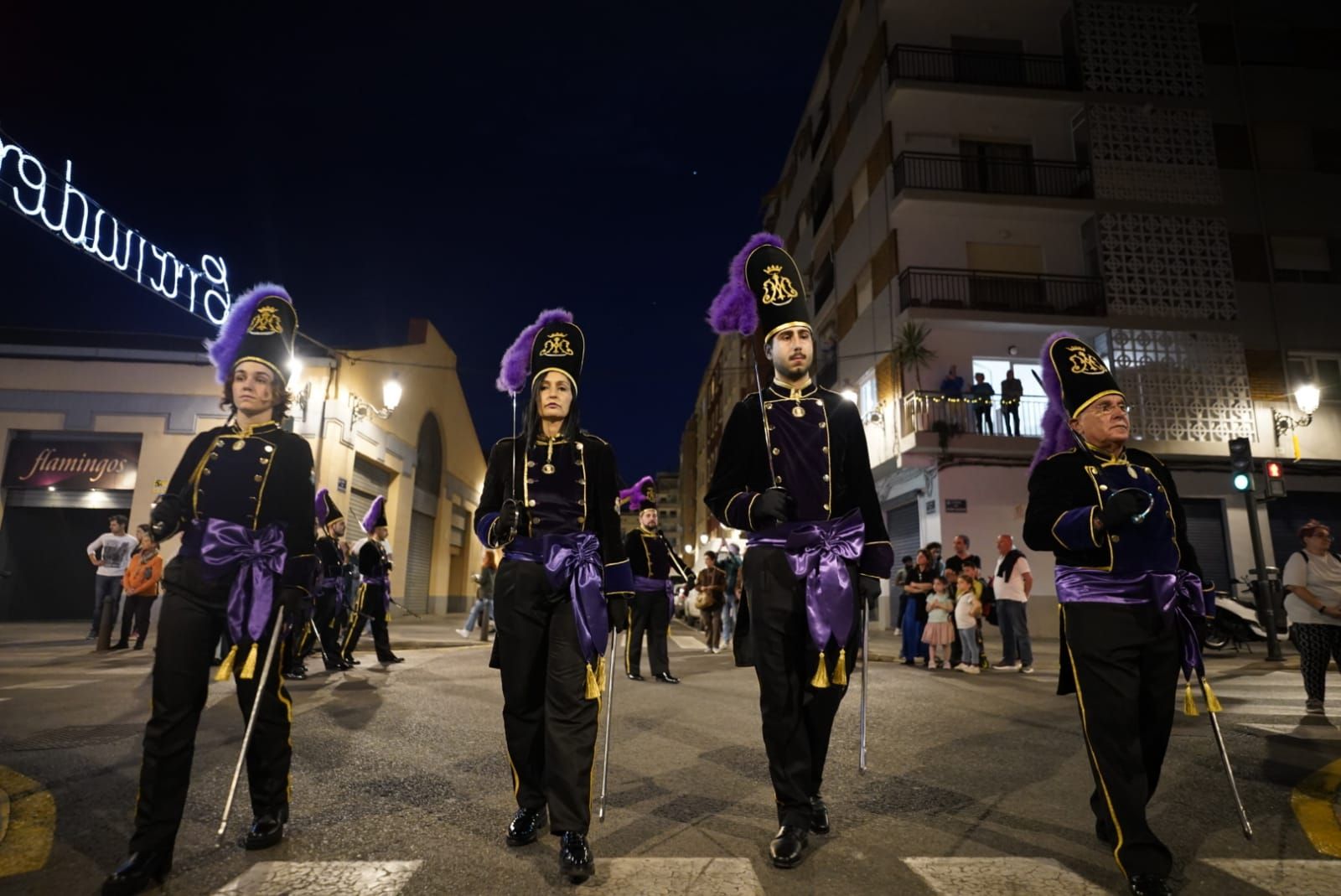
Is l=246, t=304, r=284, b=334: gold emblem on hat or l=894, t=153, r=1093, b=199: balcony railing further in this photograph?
l=894, t=153, r=1093, b=199: balcony railing

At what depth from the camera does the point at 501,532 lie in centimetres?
365

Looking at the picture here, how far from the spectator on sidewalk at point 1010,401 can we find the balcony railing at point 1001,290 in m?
2.16

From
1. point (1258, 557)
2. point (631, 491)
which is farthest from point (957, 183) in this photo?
point (631, 491)

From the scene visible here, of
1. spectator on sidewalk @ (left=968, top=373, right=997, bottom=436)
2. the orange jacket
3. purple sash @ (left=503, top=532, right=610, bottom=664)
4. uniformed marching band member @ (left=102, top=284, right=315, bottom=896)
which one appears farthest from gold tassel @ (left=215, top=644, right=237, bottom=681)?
spectator on sidewalk @ (left=968, top=373, right=997, bottom=436)

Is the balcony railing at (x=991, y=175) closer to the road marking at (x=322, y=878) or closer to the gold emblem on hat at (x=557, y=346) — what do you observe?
the gold emblem on hat at (x=557, y=346)

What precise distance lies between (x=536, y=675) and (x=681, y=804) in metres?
1.02

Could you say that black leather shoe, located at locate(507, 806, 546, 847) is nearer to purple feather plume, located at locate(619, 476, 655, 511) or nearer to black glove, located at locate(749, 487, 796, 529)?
black glove, located at locate(749, 487, 796, 529)

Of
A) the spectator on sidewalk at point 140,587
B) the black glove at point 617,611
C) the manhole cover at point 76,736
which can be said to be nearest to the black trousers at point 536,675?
the black glove at point 617,611

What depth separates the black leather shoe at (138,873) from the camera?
279 centimetres

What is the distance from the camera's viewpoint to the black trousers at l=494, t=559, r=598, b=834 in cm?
347

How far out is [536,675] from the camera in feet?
12.1

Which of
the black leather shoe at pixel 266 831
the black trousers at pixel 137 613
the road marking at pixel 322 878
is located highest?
the black trousers at pixel 137 613

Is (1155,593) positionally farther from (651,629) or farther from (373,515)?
(373,515)

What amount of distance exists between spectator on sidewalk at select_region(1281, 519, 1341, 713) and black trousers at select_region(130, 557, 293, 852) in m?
8.38
